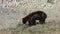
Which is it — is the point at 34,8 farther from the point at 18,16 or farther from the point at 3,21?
the point at 3,21

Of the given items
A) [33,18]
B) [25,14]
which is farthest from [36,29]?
[25,14]

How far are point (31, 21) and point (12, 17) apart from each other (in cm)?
148

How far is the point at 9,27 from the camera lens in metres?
8.48

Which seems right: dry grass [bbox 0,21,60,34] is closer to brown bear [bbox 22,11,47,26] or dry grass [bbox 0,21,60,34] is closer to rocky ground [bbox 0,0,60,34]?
rocky ground [bbox 0,0,60,34]

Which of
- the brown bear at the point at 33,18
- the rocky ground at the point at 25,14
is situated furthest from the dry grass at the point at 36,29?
the brown bear at the point at 33,18

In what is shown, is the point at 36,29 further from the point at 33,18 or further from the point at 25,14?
the point at 25,14

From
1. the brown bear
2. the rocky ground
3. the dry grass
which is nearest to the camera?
the dry grass

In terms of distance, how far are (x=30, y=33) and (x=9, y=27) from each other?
113 cm

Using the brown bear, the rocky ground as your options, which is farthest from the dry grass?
the brown bear

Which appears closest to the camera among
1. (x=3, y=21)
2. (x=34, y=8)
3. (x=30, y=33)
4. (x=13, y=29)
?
(x=30, y=33)

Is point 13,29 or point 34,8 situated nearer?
point 13,29

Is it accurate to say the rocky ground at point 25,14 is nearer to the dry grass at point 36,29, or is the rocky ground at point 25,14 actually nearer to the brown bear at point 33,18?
the dry grass at point 36,29

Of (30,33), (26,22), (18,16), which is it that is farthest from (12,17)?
(30,33)

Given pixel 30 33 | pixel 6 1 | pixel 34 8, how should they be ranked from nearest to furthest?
pixel 30 33, pixel 34 8, pixel 6 1
